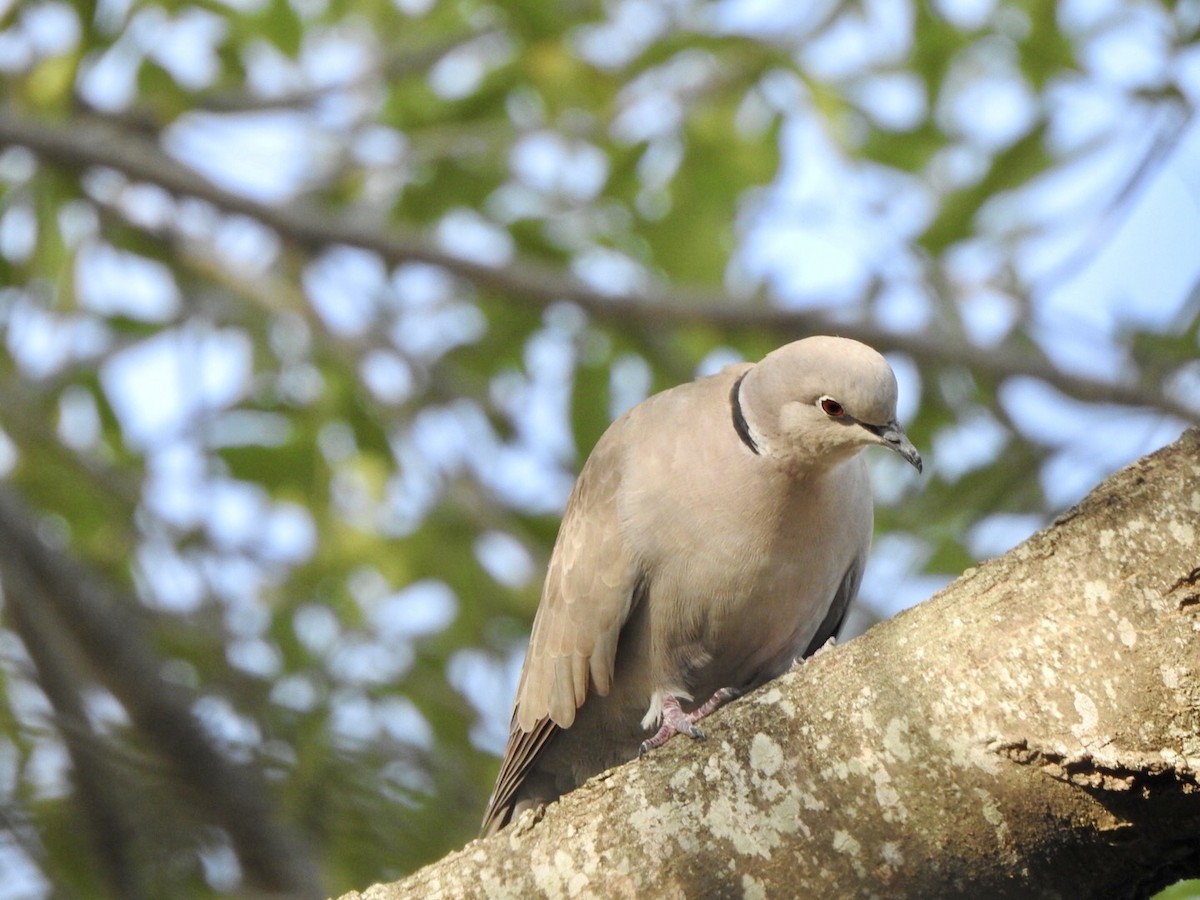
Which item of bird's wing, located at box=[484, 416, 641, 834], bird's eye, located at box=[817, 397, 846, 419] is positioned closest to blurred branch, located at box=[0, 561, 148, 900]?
bird's wing, located at box=[484, 416, 641, 834]

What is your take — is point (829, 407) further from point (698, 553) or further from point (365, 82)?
point (365, 82)

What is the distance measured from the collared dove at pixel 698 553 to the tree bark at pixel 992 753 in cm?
133

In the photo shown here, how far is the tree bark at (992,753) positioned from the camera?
1820 millimetres

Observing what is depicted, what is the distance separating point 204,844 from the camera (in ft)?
14.6

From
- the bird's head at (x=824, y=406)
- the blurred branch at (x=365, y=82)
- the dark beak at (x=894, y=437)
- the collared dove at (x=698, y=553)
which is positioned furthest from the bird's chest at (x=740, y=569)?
the blurred branch at (x=365, y=82)

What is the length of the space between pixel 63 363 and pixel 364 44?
1.93 meters

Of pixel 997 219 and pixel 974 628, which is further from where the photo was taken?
pixel 997 219

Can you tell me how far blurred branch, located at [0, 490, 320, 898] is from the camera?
14.0 feet

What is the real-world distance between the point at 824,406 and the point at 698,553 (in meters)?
A: 0.49

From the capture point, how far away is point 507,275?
15.6ft

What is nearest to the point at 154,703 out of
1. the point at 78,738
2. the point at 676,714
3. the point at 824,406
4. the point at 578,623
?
the point at 78,738

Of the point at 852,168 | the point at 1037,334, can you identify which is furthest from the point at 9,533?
the point at 1037,334

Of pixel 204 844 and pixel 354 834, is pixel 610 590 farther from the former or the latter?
pixel 204 844

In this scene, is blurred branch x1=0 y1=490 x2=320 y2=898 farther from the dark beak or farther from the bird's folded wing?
the dark beak
